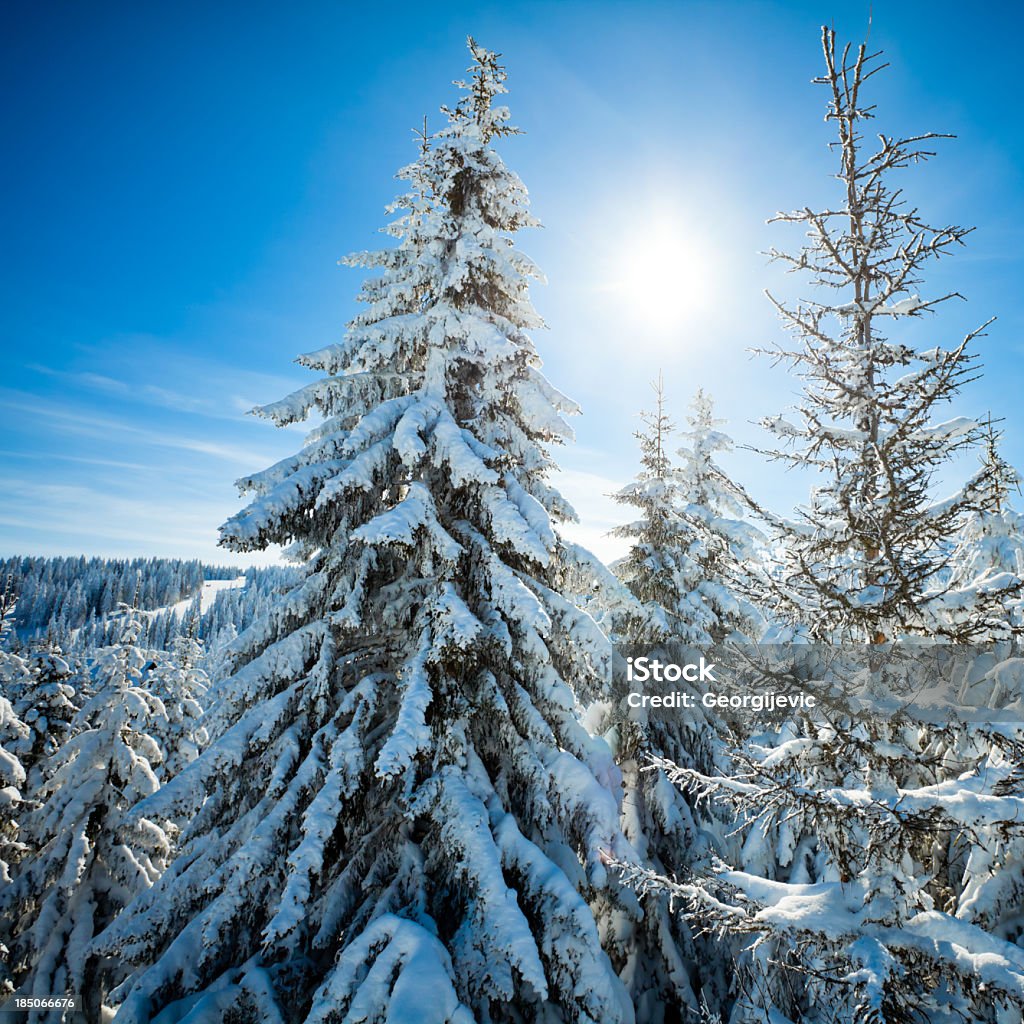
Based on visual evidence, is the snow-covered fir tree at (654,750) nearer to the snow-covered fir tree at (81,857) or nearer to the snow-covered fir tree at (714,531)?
the snow-covered fir tree at (714,531)

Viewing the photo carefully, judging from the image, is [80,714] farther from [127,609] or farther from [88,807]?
[127,609]

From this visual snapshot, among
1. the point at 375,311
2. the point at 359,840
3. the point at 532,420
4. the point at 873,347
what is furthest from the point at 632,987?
the point at 375,311

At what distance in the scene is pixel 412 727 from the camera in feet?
18.9

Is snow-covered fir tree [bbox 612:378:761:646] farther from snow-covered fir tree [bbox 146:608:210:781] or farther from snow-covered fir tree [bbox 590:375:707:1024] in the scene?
snow-covered fir tree [bbox 146:608:210:781]

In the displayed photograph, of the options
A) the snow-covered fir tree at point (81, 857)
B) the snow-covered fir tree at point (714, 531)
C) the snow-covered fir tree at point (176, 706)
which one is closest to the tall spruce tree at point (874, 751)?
the snow-covered fir tree at point (714, 531)

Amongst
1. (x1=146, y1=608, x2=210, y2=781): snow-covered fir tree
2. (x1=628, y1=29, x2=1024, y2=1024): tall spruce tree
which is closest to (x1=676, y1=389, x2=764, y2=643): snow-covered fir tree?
(x1=628, y1=29, x2=1024, y2=1024): tall spruce tree

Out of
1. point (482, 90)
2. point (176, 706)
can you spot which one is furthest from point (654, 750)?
point (176, 706)

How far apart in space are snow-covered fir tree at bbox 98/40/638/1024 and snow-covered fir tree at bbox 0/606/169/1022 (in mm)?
9691

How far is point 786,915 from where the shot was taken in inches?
182

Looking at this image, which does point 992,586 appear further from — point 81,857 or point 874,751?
point 81,857

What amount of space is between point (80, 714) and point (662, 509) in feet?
58.7

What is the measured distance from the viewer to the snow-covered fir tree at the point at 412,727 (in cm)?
539

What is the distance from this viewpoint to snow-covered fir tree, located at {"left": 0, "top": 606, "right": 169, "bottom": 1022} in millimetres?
13281

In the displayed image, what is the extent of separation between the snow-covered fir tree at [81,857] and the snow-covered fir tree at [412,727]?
9.69 meters
